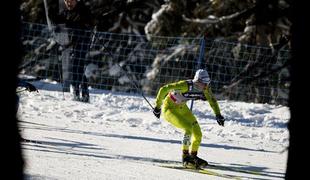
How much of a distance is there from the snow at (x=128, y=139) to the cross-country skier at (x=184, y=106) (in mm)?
417

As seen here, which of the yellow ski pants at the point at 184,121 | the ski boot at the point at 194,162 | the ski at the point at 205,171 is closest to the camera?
the ski at the point at 205,171

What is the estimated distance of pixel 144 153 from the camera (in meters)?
9.77

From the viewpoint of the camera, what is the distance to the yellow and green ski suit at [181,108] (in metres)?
9.30

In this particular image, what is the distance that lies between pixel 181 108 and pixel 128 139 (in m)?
1.63

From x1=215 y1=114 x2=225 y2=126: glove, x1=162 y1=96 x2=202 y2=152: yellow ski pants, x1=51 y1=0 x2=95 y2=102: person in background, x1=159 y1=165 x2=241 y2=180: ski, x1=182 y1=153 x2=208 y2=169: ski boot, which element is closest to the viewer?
x1=159 y1=165 x2=241 y2=180: ski

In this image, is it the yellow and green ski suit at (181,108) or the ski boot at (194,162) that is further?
the yellow and green ski suit at (181,108)

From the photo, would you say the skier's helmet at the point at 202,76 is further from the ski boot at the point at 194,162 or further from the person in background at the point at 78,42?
the person in background at the point at 78,42

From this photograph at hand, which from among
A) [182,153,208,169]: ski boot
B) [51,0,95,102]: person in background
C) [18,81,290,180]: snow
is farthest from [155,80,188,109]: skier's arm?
[51,0,95,102]: person in background

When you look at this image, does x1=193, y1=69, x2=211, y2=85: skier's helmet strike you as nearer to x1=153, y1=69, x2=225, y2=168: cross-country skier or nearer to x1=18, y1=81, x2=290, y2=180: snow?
x1=153, y1=69, x2=225, y2=168: cross-country skier

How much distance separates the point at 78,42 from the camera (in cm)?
1535

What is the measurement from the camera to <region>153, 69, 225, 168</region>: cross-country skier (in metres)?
9.23

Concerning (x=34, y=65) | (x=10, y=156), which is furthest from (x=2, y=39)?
(x=34, y=65)

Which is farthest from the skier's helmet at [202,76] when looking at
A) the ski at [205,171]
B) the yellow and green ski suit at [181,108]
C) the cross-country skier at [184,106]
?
the ski at [205,171]

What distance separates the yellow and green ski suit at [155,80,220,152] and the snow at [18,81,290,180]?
0.48 m
